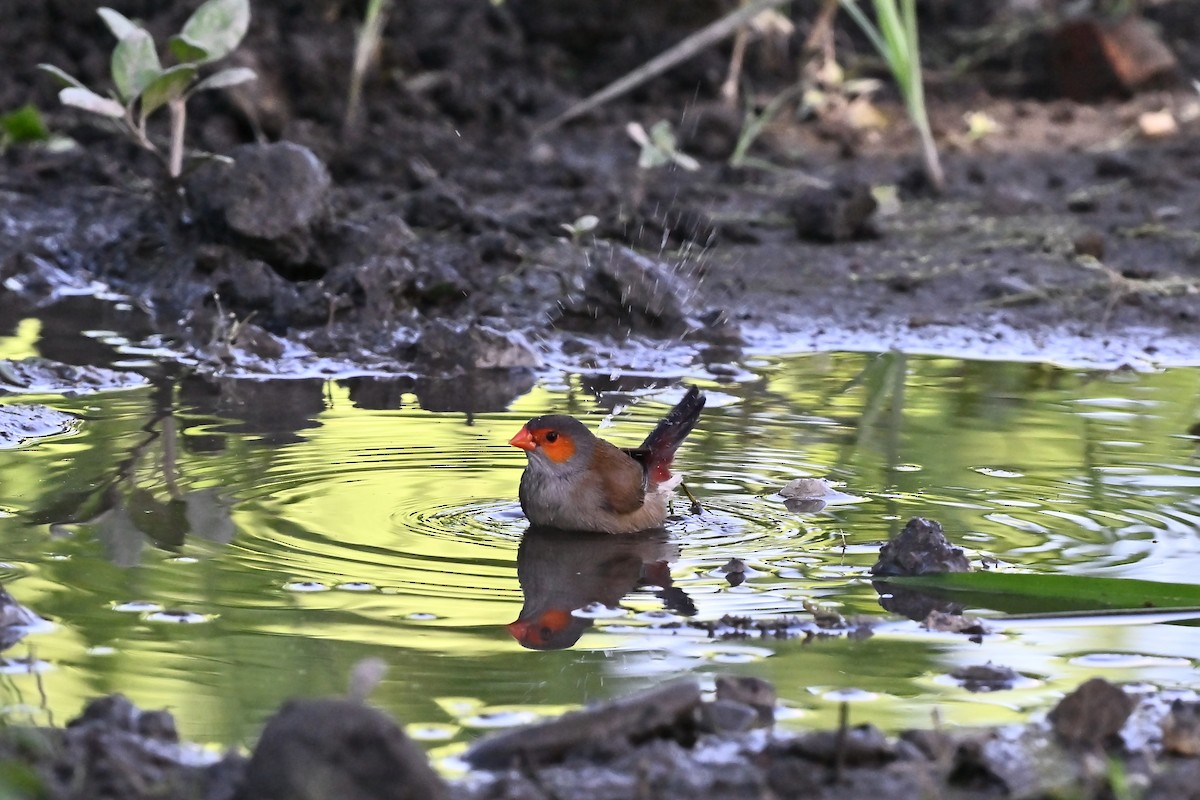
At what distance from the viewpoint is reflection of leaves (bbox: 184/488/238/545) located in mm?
4504

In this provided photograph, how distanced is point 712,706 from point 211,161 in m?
5.28

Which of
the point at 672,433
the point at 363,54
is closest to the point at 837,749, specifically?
the point at 672,433

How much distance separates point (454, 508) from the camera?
16.1 feet

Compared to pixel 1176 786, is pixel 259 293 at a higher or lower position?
higher

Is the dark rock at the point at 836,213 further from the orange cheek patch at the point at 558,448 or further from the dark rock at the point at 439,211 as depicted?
the orange cheek patch at the point at 558,448

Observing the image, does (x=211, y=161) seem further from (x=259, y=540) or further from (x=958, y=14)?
(x=958, y=14)

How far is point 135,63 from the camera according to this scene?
7445 mm

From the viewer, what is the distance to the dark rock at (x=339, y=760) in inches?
105

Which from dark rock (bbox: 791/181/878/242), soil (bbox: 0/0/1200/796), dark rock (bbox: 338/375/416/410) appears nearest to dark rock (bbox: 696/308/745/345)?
soil (bbox: 0/0/1200/796)

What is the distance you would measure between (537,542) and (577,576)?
289mm

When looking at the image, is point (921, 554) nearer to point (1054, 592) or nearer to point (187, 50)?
point (1054, 592)

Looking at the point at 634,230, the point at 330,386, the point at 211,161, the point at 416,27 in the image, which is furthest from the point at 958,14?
the point at 330,386

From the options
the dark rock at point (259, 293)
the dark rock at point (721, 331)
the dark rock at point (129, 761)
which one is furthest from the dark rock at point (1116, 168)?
the dark rock at point (129, 761)

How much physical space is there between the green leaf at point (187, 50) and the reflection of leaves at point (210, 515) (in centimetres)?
290
